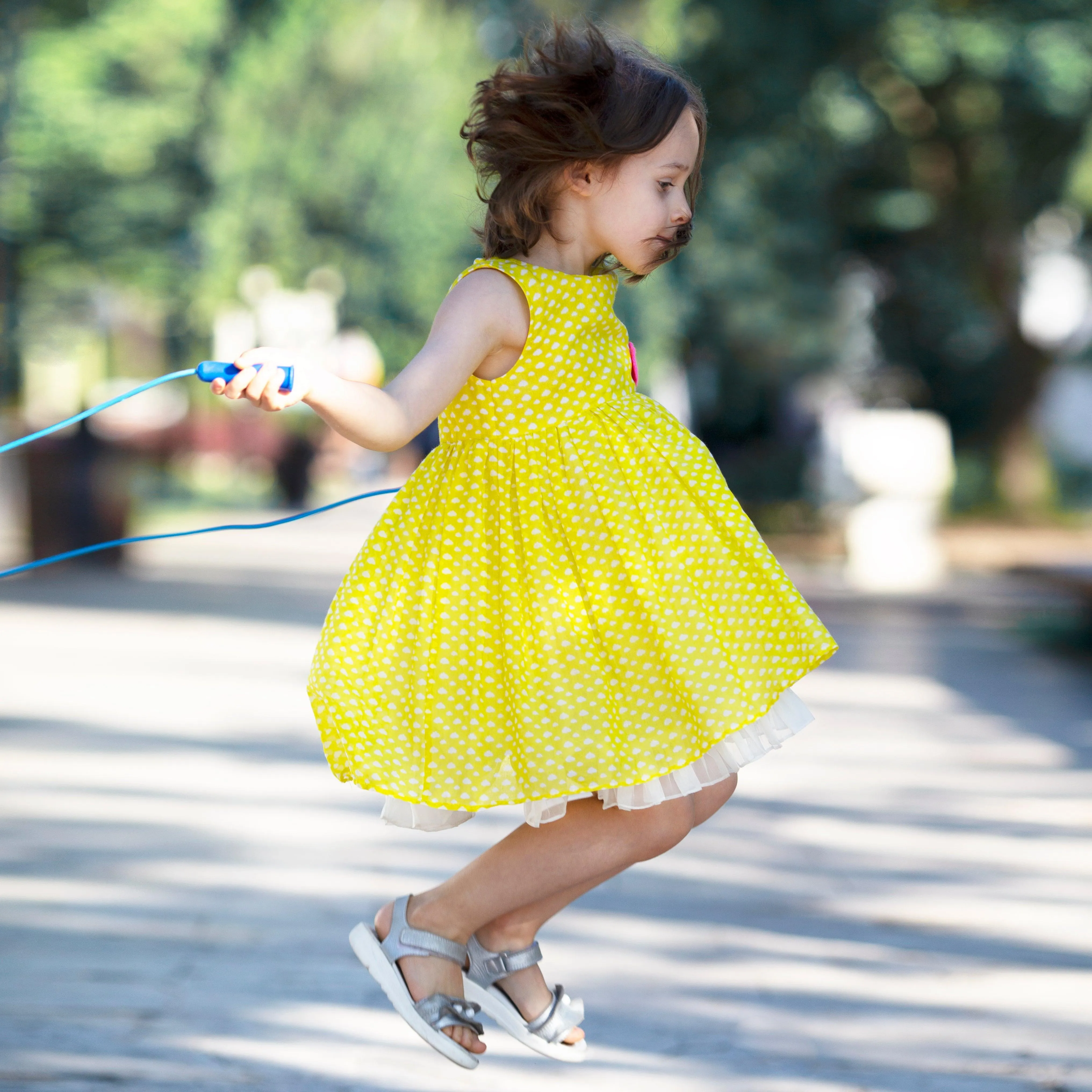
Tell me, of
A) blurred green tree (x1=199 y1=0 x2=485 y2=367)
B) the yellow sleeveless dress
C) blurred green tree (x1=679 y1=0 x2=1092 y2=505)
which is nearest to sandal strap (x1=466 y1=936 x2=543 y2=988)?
the yellow sleeveless dress

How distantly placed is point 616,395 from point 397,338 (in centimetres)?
3570

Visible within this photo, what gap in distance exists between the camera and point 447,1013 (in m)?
2.54

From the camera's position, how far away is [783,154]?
48.0 ft

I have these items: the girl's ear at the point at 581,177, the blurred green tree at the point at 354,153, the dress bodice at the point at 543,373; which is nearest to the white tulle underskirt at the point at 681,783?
the dress bodice at the point at 543,373

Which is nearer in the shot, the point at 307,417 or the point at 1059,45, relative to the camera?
the point at 1059,45

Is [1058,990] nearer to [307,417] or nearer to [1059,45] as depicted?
[1059,45]

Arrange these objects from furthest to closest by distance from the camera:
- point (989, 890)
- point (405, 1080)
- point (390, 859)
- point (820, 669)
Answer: point (820, 669) → point (390, 859) → point (989, 890) → point (405, 1080)

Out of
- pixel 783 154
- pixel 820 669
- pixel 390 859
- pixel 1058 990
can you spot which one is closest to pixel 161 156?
pixel 783 154

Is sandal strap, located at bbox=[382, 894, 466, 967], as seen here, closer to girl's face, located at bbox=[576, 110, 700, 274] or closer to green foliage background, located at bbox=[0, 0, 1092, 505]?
girl's face, located at bbox=[576, 110, 700, 274]

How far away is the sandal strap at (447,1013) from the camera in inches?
99.3

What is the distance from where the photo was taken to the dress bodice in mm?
2500

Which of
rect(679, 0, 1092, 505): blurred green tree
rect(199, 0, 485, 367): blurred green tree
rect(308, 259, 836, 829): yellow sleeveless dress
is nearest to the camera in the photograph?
rect(308, 259, 836, 829): yellow sleeveless dress

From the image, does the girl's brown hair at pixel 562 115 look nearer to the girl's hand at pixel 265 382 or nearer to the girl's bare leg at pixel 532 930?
the girl's hand at pixel 265 382

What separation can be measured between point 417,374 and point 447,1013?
0.99 m
